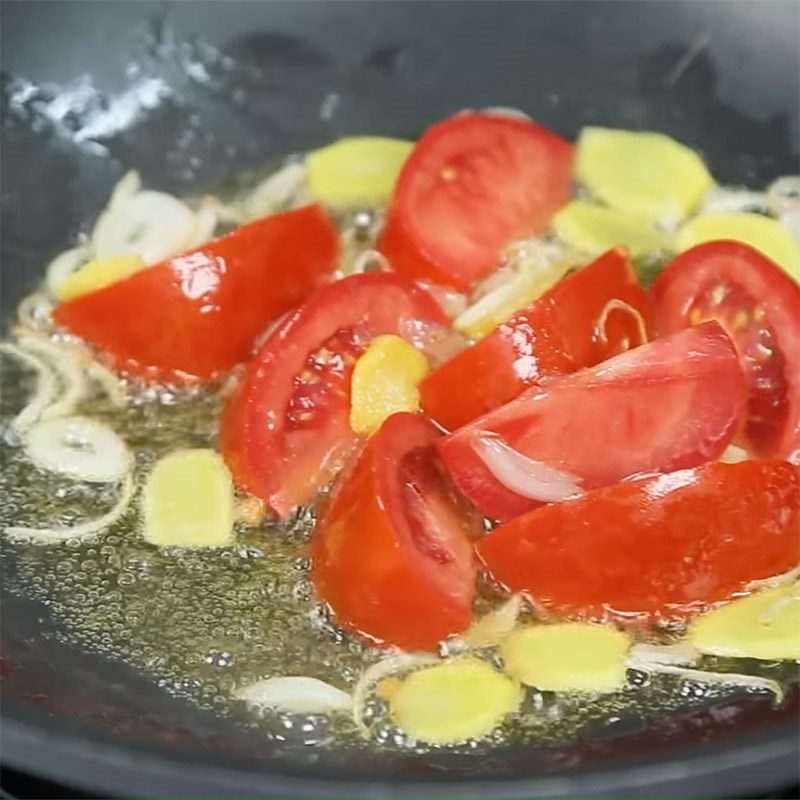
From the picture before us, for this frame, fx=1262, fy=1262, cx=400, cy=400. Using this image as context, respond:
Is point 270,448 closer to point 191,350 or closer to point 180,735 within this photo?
point 191,350

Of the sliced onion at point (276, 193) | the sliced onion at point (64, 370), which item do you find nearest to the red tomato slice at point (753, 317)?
the sliced onion at point (276, 193)

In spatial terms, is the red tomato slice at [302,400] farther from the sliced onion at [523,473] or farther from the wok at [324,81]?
the wok at [324,81]

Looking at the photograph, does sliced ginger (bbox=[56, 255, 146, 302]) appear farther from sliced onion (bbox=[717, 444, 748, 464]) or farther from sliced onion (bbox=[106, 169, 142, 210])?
sliced onion (bbox=[717, 444, 748, 464])

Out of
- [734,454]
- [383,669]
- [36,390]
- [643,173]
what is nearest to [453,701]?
[383,669]

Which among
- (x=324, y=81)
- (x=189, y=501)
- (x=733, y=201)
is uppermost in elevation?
(x=324, y=81)

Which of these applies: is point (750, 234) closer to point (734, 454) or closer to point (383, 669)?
point (734, 454)

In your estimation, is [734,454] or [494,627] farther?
[734,454]

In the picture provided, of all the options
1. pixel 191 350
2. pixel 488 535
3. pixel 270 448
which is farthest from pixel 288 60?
pixel 488 535
